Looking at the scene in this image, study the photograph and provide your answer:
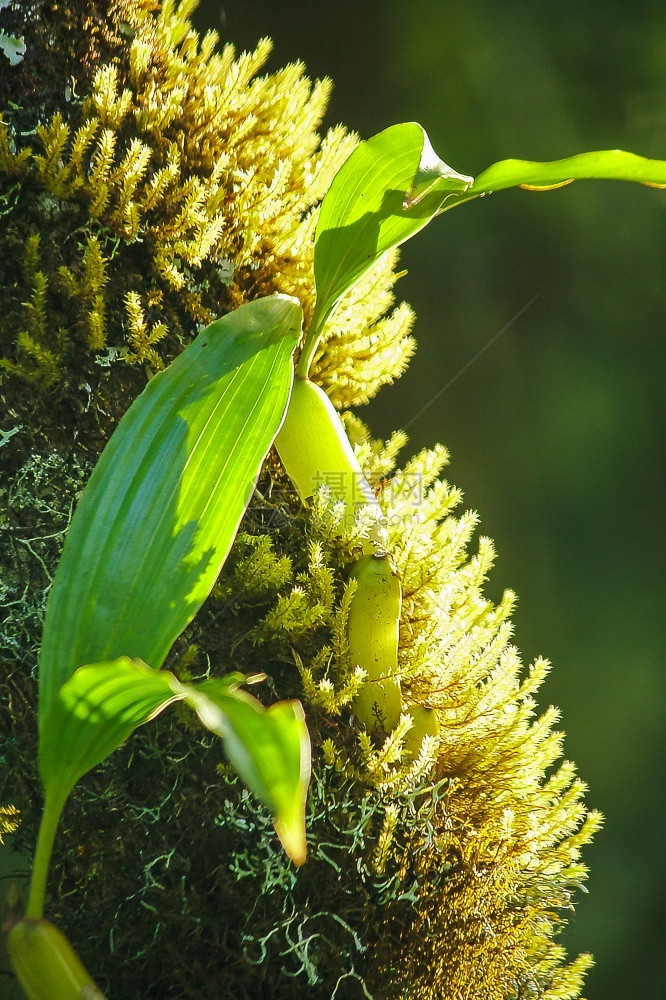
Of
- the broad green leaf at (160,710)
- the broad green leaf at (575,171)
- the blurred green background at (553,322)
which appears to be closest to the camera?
the broad green leaf at (160,710)

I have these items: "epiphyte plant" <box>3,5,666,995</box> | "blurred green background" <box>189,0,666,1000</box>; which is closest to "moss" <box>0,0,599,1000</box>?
"epiphyte plant" <box>3,5,666,995</box>

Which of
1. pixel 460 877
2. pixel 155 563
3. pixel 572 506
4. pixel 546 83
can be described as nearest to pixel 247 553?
pixel 155 563

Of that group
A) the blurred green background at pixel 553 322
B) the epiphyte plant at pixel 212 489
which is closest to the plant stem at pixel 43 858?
the epiphyte plant at pixel 212 489

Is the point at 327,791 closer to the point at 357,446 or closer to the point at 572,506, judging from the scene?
the point at 357,446

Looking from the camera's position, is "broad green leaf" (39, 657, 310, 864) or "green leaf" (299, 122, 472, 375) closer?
"broad green leaf" (39, 657, 310, 864)

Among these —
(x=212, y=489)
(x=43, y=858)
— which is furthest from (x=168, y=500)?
(x=43, y=858)

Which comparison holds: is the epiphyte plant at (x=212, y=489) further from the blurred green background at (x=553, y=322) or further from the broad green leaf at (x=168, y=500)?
the blurred green background at (x=553, y=322)

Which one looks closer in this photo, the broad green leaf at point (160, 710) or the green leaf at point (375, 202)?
the broad green leaf at point (160, 710)

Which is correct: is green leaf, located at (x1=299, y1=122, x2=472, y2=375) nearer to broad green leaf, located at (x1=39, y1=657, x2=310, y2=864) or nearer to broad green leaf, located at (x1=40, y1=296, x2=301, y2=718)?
broad green leaf, located at (x1=40, y1=296, x2=301, y2=718)
